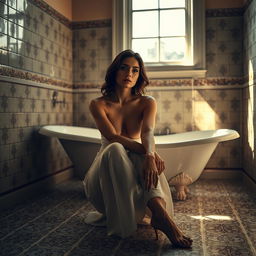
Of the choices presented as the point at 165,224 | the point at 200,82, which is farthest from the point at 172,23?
the point at 165,224

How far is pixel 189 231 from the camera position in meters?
2.04

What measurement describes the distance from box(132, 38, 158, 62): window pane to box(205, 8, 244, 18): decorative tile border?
68cm

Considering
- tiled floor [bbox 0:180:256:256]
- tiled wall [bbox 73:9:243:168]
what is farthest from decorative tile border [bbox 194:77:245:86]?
tiled floor [bbox 0:180:256:256]

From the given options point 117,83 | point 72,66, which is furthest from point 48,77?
point 117,83

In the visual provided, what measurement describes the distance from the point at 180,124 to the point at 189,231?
1.95 meters

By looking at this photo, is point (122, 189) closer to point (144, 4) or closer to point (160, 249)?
point (160, 249)

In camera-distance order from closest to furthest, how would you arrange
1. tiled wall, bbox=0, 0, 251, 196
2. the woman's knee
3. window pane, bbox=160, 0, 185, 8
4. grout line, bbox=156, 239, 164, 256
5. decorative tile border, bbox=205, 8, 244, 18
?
grout line, bbox=156, 239, 164, 256 → the woman's knee → tiled wall, bbox=0, 0, 251, 196 → decorative tile border, bbox=205, 8, 244, 18 → window pane, bbox=160, 0, 185, 8

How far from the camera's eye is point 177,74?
379 centimetres

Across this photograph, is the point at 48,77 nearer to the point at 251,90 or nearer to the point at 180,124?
the point at 180,124

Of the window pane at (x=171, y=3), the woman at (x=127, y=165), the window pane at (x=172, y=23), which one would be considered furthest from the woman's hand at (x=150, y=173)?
the window pane at (x=171, y=3)

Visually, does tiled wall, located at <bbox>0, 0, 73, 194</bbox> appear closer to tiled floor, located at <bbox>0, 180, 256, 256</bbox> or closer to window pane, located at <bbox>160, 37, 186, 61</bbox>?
tiled floor, located at <bbox>0, 180, 256, 256</bbox>

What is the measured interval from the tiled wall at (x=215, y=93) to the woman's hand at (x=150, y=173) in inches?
81.6

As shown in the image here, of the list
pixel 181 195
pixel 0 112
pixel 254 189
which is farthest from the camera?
pixel 254 189

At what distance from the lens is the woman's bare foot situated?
170 cm
